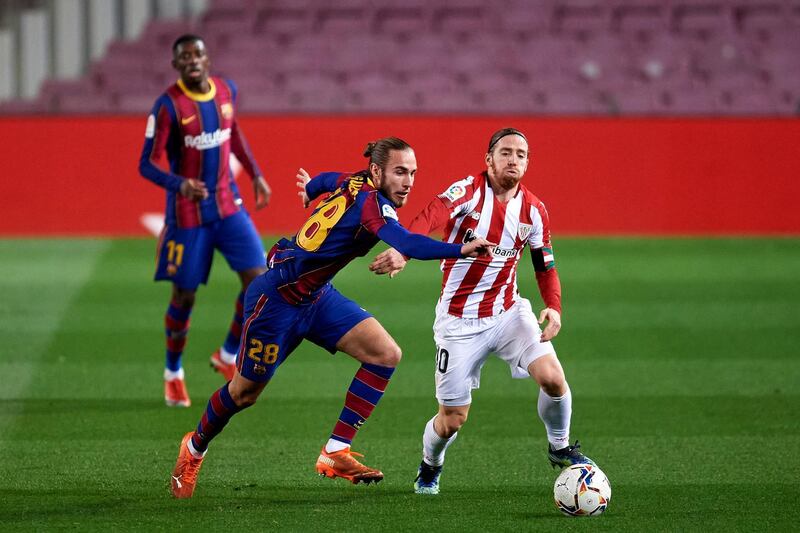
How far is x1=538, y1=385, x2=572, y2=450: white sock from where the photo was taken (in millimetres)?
6125

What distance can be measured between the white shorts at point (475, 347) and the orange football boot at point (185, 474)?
1.29 metres

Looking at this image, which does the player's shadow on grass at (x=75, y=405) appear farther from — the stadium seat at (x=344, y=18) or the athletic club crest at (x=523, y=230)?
the stadium seat at (x=344, y=18)

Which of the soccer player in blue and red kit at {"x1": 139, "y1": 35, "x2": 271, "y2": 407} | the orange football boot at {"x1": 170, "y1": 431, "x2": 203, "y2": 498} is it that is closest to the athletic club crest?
the orange football boot at {"x1": 170, "y1": 431, "x2": 203, "y2": 498}

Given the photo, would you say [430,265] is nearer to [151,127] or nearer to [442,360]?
[151,127]

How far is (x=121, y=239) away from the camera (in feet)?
50.2

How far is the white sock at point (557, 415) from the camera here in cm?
612

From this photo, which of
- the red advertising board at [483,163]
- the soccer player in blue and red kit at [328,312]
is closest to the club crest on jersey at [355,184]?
the soccer player in blue and red kit at [328,312]

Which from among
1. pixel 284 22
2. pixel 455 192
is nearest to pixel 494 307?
pixel 455 192

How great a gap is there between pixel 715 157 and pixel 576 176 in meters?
1.77

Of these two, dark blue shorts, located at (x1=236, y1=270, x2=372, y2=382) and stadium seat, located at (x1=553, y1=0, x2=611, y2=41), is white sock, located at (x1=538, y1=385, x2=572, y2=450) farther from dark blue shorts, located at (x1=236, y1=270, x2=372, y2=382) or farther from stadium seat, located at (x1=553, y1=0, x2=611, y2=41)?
stadium seat, located at (x1=553, y1=0, x2=611, y2=41)

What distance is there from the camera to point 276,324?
236 inches

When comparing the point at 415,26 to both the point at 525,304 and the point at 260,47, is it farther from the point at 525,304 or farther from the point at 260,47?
the point at 525,304

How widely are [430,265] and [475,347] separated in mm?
7618

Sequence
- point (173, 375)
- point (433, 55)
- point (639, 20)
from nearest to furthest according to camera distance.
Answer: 1. point (173, 375)
2. point (433, 55)
3. point (639, 20)
